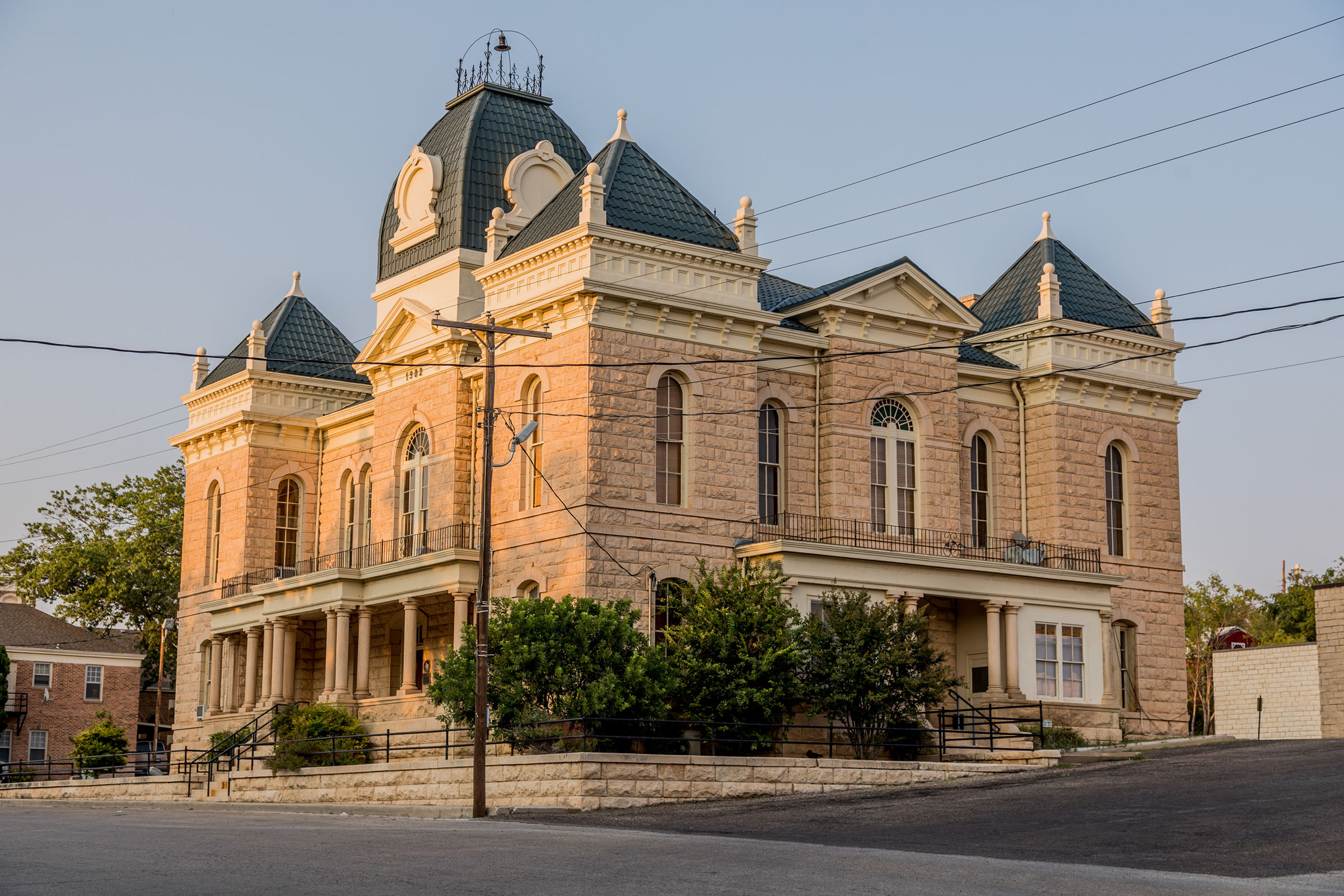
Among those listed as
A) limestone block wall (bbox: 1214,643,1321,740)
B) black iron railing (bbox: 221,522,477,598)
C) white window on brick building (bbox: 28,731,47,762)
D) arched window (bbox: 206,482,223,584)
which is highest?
arched window (bbox: 206,482,223,584)

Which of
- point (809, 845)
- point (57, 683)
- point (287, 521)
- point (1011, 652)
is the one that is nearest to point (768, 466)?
point (1011, 652)

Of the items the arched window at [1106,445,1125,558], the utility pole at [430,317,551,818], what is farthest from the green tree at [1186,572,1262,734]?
the utility pole at [430,317,551,818]

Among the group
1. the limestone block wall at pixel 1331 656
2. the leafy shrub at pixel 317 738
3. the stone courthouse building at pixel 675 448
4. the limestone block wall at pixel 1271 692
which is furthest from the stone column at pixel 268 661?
the limestone block wall at pixel 1331 656

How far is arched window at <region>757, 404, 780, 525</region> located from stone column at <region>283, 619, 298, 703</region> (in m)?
13.6

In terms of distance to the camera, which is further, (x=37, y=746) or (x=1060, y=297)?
(x=37, y=746)

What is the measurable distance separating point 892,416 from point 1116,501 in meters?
7.32

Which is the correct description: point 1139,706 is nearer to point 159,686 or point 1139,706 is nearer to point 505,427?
point 505,427

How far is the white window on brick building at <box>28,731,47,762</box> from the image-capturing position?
209ft

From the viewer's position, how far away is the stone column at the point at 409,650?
37.2 meters

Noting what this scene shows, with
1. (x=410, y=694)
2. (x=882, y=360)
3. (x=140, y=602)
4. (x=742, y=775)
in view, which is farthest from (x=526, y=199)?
(x=140, y=602)

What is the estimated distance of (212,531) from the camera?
4838 centimetres

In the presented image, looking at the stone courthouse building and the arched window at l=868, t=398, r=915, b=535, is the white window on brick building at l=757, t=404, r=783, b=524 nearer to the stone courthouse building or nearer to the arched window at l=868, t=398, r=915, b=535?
the stone courthouse building

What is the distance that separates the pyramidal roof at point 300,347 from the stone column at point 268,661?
788 centimetres

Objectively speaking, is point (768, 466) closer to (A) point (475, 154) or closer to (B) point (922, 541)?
(B) point (922, 541)
